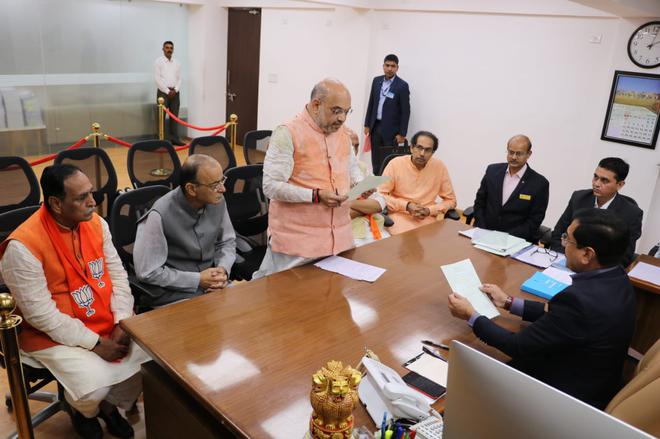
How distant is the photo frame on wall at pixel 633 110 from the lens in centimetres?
468

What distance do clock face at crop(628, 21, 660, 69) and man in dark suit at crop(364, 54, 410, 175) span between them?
2.47 m

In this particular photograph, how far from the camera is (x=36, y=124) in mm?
7629

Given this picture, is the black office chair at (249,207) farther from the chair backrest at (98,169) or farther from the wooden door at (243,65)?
the wooden door at (243,65)

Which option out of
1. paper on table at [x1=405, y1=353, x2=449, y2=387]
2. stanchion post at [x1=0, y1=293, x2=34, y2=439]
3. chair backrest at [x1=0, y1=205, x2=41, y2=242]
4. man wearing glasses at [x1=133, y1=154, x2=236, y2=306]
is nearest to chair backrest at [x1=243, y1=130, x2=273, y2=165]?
man wearing glasses at [x1=133, y1=154, x2=236, y2=306]

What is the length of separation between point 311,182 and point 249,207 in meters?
1.14

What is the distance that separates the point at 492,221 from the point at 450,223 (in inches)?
22.0

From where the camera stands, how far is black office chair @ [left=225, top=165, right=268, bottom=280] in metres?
3.33

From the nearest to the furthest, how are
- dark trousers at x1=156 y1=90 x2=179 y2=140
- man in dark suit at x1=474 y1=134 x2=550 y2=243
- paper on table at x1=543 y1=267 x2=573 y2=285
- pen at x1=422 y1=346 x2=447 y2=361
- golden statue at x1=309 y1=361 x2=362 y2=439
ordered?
golden statue at x1=309 y1=361 x2=362 y2=439
pen at x1=422 y1=346 x2=447 y2=361
paper on table at x1=543 y1=267 x2=573 y2=285
man in dark suit at x1=474 y1=134 x2=550 y2=243
dark trousers at x1=156 y1=90 x2=179 y2=140

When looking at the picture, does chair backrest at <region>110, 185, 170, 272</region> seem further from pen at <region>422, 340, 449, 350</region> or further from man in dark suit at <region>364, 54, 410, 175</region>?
man in dark suit at <region>364, 54, 410, 175</region>

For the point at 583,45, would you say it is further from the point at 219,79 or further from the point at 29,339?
the point at 219,79

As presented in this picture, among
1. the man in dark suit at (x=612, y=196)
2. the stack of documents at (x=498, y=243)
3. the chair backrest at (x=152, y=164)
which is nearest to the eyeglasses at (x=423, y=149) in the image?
the stack of documents at (x=498, y=243)

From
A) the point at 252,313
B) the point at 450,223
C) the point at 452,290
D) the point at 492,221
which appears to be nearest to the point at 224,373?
the point at 252,313

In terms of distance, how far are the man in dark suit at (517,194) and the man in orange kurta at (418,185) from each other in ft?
1.10

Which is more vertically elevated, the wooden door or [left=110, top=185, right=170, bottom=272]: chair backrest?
the wooden door
